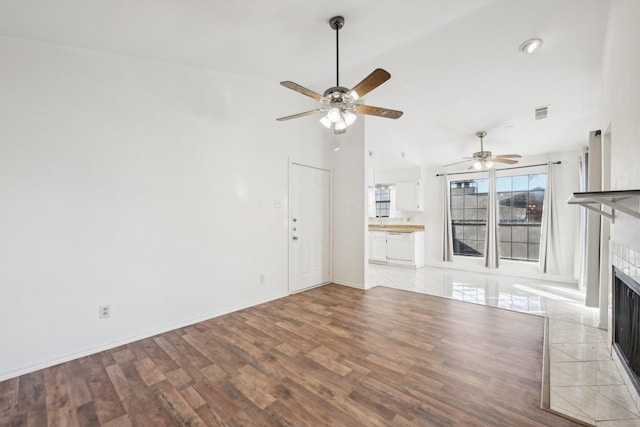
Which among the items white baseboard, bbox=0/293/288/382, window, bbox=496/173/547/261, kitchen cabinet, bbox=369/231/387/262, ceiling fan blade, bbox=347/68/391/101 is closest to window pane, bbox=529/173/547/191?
window, bbox=496/173/547/261

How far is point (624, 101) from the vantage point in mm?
1922

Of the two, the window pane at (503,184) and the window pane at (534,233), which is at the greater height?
the window pane at (503,184)

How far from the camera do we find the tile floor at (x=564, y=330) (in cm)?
175

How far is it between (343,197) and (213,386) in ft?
11.3

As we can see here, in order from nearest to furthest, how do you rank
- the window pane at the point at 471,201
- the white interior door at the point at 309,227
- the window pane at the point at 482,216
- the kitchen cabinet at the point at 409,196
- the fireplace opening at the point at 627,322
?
the fireplace opening at the point at 627,322
the white interior door at the point at 309,227
the window pane at the point at 482,216
the window pane at the point at 471,201
the kitchen cabinet at the point at 409,196

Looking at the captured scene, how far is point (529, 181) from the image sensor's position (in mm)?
5543

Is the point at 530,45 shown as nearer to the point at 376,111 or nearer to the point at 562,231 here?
the point at 376,111

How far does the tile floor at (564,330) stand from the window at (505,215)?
0.72 meters

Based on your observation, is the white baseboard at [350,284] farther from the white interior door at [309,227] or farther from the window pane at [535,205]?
the window pane at [535,205]

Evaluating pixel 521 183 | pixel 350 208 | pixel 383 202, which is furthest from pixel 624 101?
pixel 383 202

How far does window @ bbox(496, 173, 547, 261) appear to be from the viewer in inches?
216

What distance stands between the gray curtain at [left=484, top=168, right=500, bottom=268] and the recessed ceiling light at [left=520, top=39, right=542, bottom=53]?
138 inches

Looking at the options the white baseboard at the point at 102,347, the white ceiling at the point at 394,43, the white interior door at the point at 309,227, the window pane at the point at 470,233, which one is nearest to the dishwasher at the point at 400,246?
the window pane at the point at 470,233

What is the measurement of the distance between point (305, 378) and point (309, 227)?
8.89ft
